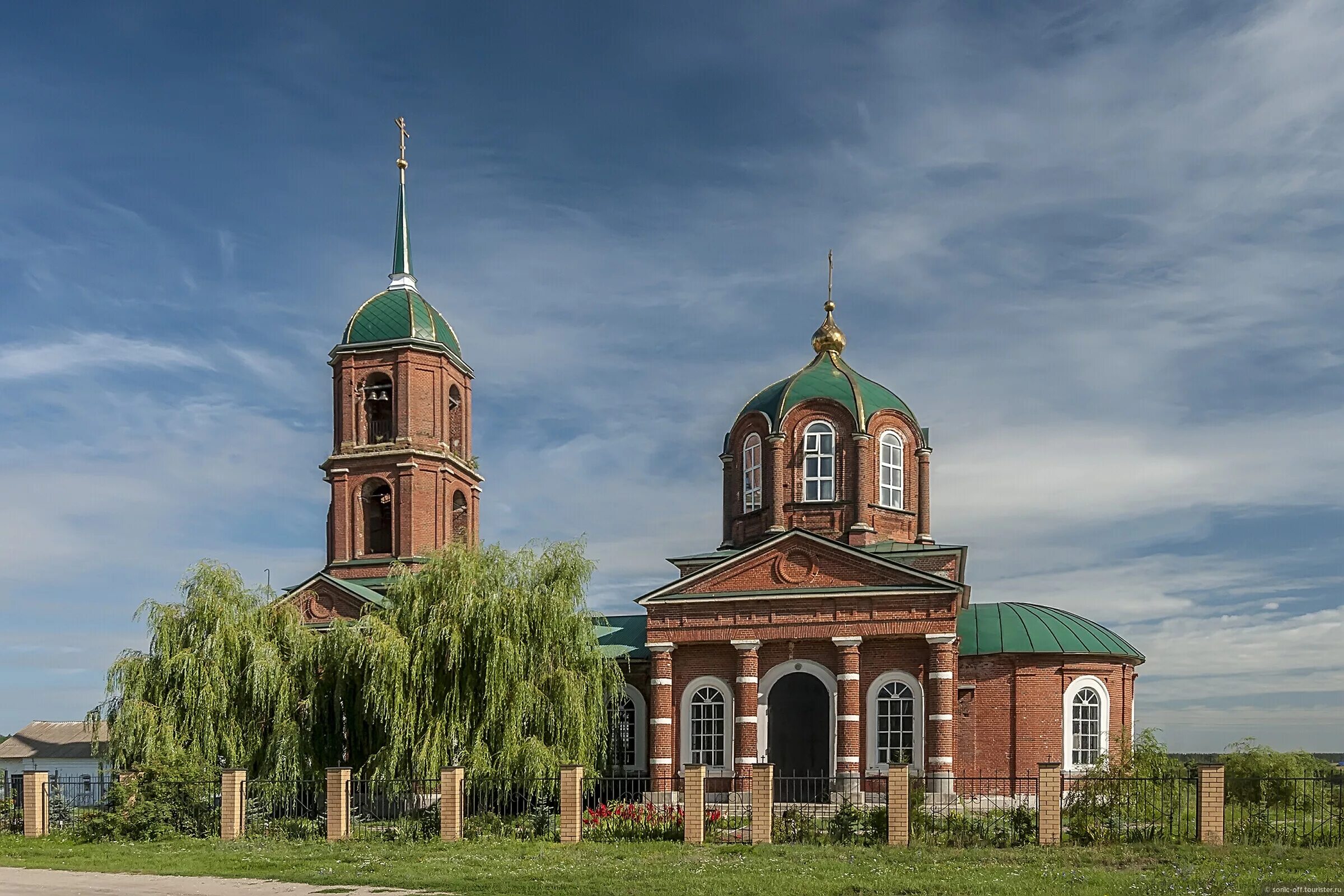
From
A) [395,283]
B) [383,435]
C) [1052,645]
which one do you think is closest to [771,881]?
[1052,645]

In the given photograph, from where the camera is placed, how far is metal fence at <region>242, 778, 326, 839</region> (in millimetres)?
22672

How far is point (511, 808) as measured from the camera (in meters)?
25.1

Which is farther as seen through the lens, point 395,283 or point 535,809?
point 395,283

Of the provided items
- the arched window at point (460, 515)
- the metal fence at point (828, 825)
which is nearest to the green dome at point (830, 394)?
the arched window at point (460, 515)

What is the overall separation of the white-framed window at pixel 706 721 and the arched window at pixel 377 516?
994 centimetres

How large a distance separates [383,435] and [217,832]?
48.9ft

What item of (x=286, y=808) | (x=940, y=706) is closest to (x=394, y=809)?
(x=286, y=808)

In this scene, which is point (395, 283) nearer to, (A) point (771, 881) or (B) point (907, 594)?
(B) point (907, 594)

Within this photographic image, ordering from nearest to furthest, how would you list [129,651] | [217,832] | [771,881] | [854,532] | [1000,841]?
[771,881], [1000,841], [217,832], [129,651], [854,532]

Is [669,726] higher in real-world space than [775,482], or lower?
lower

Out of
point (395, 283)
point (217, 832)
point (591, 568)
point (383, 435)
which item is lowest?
point (217, 832)

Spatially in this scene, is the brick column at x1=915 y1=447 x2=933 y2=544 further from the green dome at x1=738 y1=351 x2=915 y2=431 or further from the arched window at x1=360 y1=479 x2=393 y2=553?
the arched window at x1=360 y1=479 x2=393 y2=553

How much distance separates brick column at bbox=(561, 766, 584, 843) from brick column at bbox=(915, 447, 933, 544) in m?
15.4

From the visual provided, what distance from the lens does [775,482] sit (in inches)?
1323
